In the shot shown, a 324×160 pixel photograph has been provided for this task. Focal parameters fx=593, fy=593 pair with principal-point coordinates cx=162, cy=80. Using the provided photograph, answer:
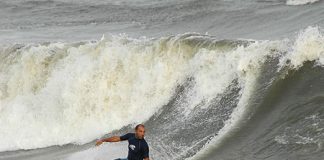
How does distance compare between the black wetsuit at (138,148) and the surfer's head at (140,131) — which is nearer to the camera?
the surfer's head at (140,131)

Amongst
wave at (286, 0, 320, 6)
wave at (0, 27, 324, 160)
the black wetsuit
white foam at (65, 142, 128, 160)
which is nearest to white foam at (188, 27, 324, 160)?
wave at (0, 27, 324, 160)

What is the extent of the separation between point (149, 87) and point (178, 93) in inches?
38.1

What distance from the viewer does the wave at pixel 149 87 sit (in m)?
11.9

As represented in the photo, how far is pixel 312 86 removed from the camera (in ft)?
37.5

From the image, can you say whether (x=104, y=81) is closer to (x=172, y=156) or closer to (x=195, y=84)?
(x=195, y=84)

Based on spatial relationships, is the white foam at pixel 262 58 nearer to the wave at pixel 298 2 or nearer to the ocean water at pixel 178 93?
the ocean water at pixel 178 93

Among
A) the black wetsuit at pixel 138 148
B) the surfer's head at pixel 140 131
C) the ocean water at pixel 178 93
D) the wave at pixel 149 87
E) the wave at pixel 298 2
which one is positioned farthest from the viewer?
the wave at pixel 298 2

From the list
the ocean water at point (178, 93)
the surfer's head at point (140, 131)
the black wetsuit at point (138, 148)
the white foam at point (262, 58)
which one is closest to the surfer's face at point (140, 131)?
the surfer's head at point (140, 131)

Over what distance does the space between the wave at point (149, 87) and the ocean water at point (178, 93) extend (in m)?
0.03

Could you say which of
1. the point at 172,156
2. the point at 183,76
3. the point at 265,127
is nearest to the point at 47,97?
the point at 183,76

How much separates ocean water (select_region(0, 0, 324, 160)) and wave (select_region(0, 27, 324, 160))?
3 cm

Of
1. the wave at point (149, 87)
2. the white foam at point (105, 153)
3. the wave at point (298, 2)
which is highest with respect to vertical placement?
the wave at point (298, 2)

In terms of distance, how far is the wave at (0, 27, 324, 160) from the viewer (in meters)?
11.9

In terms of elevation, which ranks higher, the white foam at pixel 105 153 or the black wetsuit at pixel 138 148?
the black wetsuit at pixel 138 148
